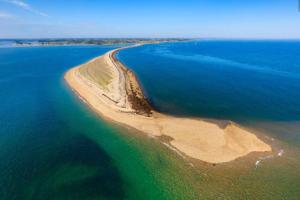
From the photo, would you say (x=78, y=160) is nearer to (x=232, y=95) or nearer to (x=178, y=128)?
(x=178, y=128)

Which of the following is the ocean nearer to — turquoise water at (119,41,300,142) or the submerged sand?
turquoise water at (119,41,300,142)

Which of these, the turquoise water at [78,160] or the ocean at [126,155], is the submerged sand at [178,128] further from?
the turquoise water at [78,160]

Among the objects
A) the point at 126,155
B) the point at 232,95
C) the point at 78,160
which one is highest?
the point at 232,95

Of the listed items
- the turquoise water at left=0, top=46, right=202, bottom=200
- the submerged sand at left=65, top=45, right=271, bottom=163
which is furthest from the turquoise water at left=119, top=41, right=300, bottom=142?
the turquoise water at left=0, top=46, right=202, bottom=200

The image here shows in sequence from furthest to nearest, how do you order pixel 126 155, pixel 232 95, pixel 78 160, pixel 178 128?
pixel 232 95 → pixel 178 128 → pixel 126 155 → pixel 78 160

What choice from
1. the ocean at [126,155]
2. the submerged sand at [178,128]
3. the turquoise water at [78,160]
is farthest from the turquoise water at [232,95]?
the turquoise water at [78,160]

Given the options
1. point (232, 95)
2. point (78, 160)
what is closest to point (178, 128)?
point (78, 160)

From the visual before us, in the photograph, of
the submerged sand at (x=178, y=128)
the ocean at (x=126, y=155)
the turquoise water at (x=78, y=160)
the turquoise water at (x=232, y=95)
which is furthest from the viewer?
the turquoise water at (x=232, y=95)

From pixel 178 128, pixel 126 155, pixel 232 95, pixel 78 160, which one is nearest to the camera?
pixel 78 160
